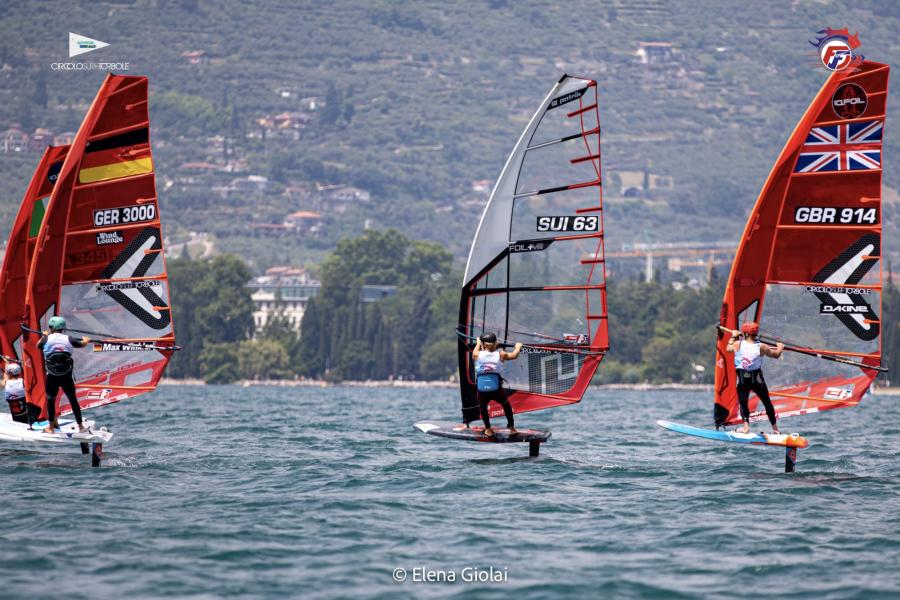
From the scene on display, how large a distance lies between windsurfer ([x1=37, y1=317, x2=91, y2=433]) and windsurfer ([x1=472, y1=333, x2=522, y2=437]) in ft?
22.8

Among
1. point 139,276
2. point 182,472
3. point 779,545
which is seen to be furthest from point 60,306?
point 779,545

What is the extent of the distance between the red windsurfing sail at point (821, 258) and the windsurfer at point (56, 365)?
1125cm

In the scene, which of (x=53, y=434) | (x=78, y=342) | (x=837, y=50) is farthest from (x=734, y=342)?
(x=53, y=434)

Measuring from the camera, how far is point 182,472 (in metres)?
27.4

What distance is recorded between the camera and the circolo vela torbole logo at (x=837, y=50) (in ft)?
90.1

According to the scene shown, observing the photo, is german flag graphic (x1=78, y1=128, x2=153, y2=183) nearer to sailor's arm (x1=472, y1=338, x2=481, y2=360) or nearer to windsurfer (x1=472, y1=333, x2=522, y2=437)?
sailor's arm (x1=472, y1=338, x2=481, y2=360)

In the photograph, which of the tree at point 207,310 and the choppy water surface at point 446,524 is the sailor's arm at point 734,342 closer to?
the choppy water surface at point 446,524

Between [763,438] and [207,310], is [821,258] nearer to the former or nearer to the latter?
[763,438]

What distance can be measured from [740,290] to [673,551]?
28.6ft

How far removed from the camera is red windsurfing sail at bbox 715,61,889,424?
2716 centimetres

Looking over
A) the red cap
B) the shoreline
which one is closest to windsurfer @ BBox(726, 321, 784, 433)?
the red cap

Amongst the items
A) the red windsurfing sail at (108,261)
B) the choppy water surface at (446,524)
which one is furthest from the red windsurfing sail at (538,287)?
the red windsurfing sail at (108,261)

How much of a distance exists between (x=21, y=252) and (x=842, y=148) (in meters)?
16.5

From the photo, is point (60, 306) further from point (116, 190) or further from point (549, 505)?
point (549, 505)
